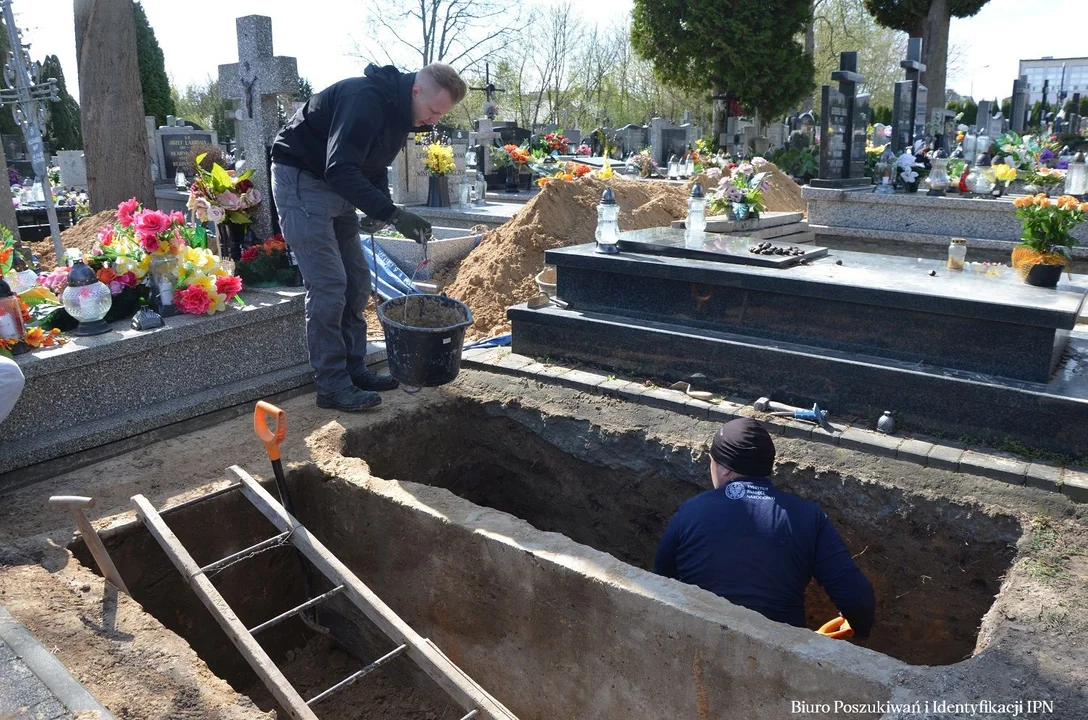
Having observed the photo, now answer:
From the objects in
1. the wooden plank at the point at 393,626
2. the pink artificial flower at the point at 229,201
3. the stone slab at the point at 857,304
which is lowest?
the wooden plank at the point at 393,626

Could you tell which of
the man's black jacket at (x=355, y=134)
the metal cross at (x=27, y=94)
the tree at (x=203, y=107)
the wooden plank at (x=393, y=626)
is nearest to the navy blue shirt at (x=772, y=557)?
the wooden plank at (x=393, y=626)

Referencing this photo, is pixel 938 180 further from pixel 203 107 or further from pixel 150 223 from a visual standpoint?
pixel 203 107

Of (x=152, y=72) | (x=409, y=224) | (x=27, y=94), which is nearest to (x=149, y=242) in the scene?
(x=409, y=224)

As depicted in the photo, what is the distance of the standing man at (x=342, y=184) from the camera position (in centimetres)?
369

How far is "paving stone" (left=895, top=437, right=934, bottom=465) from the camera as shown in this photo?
139 inches

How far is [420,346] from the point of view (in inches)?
154

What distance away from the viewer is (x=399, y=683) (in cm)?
379

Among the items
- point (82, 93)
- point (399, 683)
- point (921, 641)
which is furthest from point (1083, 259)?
point (82, 93)

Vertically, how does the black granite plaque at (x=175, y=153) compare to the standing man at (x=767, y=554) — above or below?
above

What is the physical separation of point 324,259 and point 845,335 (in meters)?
2.80

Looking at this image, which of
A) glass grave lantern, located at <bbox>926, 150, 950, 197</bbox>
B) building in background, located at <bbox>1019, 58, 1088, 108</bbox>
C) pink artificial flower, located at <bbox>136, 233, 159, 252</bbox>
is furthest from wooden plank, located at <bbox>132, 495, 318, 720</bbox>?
building in background, located at <bbox>1019, 58, 1088, 108</bbox>

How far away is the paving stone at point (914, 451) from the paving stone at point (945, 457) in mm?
19

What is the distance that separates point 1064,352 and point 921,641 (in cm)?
184

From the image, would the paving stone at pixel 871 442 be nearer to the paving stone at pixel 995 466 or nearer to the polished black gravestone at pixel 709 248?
the paving stone at pixel 995 466
